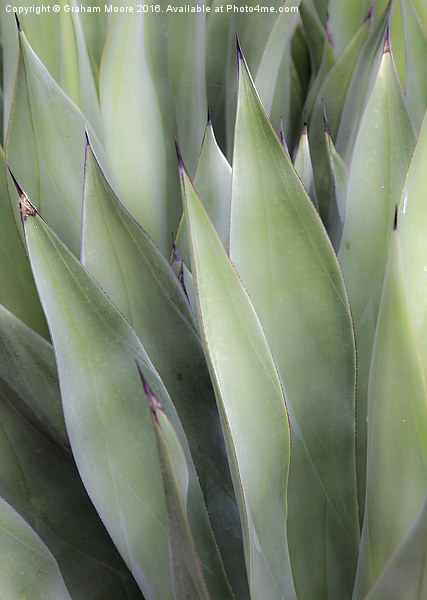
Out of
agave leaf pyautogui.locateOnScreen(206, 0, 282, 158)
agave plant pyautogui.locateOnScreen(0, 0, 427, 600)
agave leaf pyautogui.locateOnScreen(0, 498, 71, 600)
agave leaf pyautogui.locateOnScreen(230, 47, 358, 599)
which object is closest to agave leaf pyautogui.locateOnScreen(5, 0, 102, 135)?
agave plant pyautogui.locateOnScreen(0, 0, 427, 600)

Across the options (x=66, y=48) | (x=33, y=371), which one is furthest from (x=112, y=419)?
(x=66, y=48)

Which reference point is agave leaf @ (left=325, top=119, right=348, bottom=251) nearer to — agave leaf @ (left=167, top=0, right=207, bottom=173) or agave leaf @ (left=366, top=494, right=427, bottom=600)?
agave leaf @ (left=167, top=0, right=207, bottom=173)

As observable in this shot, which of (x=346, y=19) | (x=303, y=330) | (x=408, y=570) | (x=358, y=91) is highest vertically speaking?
(x=346, y=19)

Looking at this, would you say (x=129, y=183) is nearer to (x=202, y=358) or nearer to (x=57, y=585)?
(x=202, y=358)

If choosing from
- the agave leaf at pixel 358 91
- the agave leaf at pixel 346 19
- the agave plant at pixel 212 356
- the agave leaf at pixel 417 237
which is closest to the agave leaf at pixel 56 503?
the agave plant at pixel 212 356

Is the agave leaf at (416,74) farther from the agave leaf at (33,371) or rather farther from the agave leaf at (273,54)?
the agave leaf at (33,371)

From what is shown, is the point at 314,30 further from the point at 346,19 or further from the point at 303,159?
the point at 303,159
